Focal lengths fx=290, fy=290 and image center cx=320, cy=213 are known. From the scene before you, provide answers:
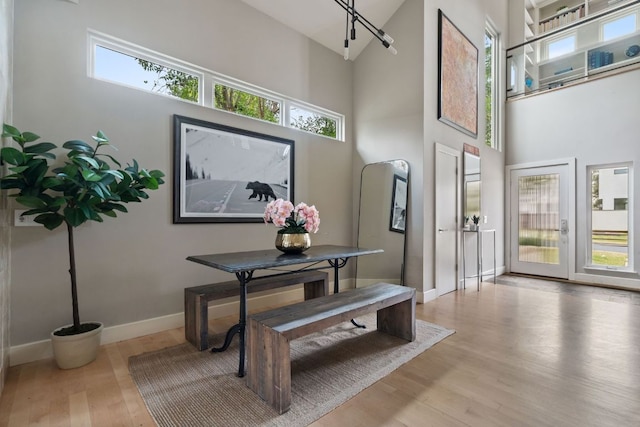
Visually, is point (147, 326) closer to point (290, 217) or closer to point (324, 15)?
point (290, 217)

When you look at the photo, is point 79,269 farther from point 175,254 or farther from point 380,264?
point 380,264

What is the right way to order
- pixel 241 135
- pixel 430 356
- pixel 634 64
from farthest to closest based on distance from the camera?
pixel 634 64, pixel 241 135, pixel 430 356

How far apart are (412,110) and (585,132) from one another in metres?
3.59

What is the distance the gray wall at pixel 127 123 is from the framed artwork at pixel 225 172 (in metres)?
0.10

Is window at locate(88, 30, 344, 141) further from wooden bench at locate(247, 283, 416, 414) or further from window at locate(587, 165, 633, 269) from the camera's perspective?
window at locate(587, 165, 633, 269)

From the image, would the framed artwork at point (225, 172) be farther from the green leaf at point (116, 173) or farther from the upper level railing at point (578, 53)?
the upper level railing at point (578, 53)

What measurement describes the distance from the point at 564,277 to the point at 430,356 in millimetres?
4616

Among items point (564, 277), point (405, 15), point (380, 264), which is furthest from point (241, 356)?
point (564, 277)

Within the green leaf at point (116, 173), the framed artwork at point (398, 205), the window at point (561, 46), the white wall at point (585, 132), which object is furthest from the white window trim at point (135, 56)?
the window at point (561, 46)

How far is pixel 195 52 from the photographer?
3066 millimetres

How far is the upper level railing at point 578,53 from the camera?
498 cm

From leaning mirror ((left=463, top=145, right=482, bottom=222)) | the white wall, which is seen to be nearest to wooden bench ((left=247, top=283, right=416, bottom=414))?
leaning mirror ((left=463, top=145, right=482, bottom=222))

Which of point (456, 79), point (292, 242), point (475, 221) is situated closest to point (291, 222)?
point (292, 242)

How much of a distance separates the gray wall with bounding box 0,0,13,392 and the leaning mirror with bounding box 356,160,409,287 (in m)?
3.75
